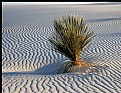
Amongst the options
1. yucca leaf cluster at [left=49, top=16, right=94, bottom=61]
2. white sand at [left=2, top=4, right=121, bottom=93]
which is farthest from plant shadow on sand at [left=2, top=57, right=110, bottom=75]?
yucca leaf cluster at [left=49, top=16, right=94, bottom=61]

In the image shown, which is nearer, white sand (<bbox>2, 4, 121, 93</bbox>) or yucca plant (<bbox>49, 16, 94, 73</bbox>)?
white sand (<bbox>2, 4, 121, 93</bbox>)

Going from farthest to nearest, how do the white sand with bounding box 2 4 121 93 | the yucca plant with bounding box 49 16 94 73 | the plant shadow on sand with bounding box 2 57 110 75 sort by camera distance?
the yucca plant with bounding box 49 16 94 73 < the plant shadow on sand with bounding box 2 57 110 75 < the white sand with bounding box 2 4 121 93

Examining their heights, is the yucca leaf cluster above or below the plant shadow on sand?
above

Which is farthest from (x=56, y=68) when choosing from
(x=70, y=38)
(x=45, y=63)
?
(x=70, y=38)

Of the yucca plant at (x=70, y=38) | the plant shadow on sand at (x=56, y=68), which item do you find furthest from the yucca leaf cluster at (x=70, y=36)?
the plant shadow on sand at (x=56, y=68)

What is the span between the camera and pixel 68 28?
7.85 meters

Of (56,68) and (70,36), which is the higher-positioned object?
(70,36)

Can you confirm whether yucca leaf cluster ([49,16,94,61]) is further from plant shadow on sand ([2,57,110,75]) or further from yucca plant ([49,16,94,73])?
plant shadow on sand ([2,57,110,75])

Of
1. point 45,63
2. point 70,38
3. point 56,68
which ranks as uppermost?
point 70,38

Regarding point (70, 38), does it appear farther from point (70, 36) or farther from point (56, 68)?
point (56, 68)

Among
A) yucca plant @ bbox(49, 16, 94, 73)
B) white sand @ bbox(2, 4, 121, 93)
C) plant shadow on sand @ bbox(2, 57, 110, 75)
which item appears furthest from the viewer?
yucca plant @ bbox(49, 16, 94, 73)

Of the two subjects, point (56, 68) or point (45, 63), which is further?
point (45, 63)

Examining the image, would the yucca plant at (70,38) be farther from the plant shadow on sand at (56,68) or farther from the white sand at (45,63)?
the white sand at (45,63)

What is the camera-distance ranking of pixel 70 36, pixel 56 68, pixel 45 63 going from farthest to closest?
1. pixel 45 63
2. pixel 56 68
3. pixel 70 36
